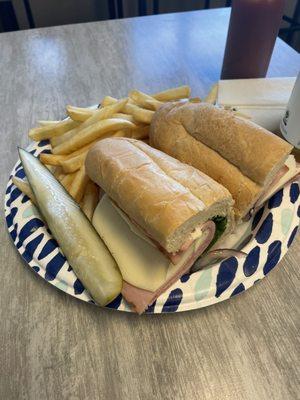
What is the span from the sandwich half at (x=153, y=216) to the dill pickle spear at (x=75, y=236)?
48 millimetres

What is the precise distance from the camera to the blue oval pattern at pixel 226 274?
30.5 inches

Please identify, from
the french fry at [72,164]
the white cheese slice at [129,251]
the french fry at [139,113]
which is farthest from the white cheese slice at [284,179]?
the french fry at [72,164]

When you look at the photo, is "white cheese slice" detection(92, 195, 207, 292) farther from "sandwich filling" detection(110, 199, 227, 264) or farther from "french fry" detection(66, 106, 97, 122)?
Result: "french fry" detection(66, 106, 97, 122)

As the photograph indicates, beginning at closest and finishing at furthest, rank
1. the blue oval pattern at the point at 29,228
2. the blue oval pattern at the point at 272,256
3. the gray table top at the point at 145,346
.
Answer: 1. the gray table top at the point at 145,346
2. the blue oval pattern at the point at 272,256
3. the blue oval pattern at the point at 29,228

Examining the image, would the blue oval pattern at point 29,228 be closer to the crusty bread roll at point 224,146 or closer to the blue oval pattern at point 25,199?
the blue oval pattern at point 25,199

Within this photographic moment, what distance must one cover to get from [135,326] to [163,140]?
24.6 inches

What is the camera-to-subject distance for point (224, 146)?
954 millimetres

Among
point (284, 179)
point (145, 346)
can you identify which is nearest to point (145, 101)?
point (284, 179)

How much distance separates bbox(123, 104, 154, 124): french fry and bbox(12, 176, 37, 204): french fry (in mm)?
482

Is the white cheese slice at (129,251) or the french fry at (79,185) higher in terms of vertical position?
the french fry at (79,185)

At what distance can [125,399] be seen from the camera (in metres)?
0.69

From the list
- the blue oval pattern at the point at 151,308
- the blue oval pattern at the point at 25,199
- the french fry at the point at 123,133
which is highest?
the french fry at the point at 123,133

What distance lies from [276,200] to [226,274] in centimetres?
32

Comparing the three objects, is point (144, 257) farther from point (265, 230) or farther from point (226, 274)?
point (265, 230)
